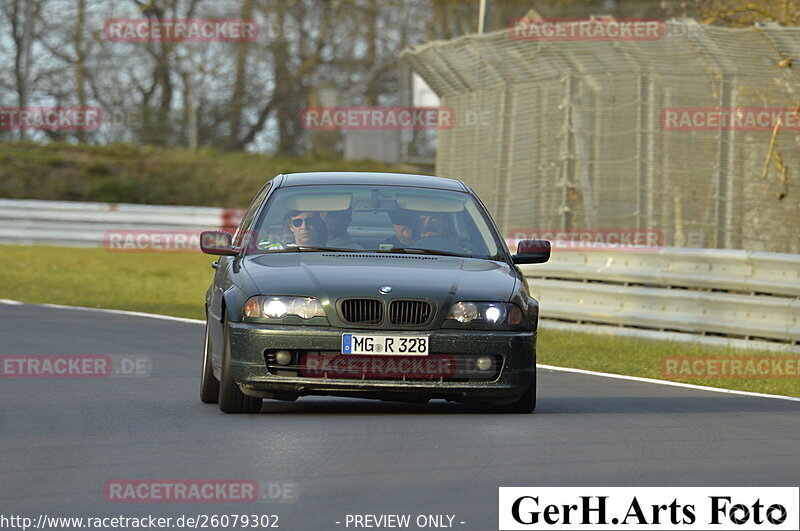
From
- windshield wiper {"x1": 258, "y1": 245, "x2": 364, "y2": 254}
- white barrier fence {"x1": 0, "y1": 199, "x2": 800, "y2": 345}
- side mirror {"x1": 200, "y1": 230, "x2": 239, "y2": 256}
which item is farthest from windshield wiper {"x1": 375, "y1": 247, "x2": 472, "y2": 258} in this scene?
white barrier fence {"x1": 0, "y1": 199, "x2": 800, "y2": 345}

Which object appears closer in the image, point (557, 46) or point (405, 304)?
point (405, 304)

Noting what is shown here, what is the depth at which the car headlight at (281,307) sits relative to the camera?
378 inches

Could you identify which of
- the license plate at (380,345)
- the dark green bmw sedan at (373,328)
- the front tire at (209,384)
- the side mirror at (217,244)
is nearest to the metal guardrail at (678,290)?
A: the dark green bmw sedan at (373,328)

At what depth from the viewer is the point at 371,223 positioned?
10656 mm

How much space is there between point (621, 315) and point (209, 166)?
30.7m

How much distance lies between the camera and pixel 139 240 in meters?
34.2

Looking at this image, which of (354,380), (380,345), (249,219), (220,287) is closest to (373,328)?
(380,345)

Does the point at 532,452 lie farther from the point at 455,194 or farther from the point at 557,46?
the point at 557,46

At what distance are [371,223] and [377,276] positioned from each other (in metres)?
0.95

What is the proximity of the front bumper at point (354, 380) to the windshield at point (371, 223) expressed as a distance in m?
1.02

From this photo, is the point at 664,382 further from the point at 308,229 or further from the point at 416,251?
the point at 308,229

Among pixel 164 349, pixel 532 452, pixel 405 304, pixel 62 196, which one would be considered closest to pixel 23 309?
pixel 164 349

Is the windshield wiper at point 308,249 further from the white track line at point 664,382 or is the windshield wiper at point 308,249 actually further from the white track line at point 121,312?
the white track line at point 121,312

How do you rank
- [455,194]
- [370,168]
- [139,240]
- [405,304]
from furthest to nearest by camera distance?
[370,168] → [139,240] → [455,194] → [405,304]
